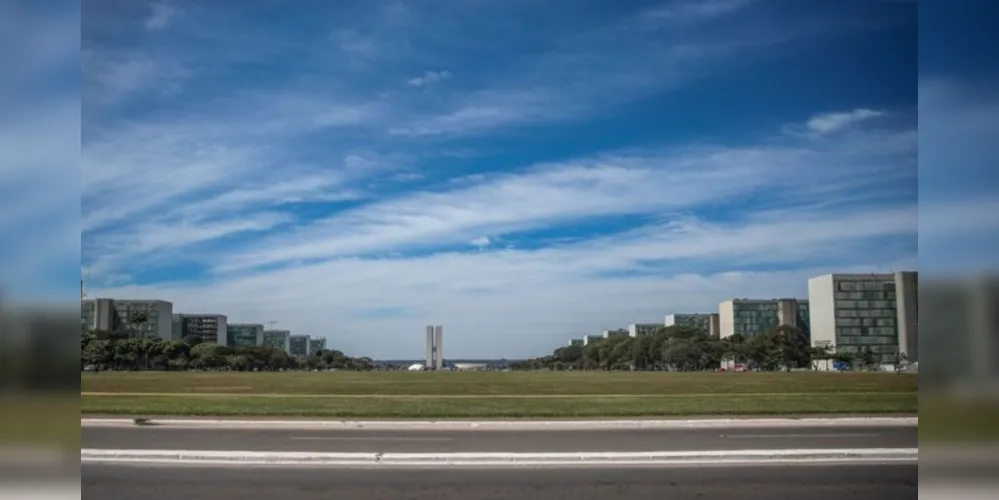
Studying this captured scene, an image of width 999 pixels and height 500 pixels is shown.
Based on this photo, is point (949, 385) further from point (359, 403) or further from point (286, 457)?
point (359, 403)

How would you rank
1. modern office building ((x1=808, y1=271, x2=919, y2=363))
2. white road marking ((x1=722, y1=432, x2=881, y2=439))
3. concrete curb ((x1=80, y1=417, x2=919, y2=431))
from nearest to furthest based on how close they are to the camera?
white road marking ((x1=722, y1=432, x2=881, y2=439)), concrete curb ((x1=80, y1=417, x2=919, y2=431)), modern office building ((x1=808, y1=271, x2=919, y2=363))

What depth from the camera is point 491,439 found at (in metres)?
12.9

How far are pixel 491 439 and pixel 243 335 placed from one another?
3166cm

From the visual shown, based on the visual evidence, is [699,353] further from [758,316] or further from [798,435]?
[798,435]

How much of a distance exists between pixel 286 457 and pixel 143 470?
1.94 m

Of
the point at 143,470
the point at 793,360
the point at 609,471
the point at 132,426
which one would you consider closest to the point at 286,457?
the point at 143,470

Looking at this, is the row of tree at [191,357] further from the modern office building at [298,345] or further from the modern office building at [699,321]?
the modern office building at [699,321]

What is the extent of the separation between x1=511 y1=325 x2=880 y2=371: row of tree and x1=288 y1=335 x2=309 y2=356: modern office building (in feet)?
103

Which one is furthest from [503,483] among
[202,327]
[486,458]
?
[202,327]

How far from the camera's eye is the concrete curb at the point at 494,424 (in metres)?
15.1

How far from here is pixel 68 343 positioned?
10.4 feet

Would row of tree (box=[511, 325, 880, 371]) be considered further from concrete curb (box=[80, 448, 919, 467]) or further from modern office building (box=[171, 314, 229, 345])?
modern office building (box=[171, 314, 229, 345])

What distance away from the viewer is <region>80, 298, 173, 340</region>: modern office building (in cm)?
1482

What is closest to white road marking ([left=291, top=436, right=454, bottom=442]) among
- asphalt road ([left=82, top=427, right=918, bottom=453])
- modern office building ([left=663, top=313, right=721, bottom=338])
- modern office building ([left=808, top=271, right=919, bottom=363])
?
asphalt road ([left=82, top=427, right=918, bottom=453])
